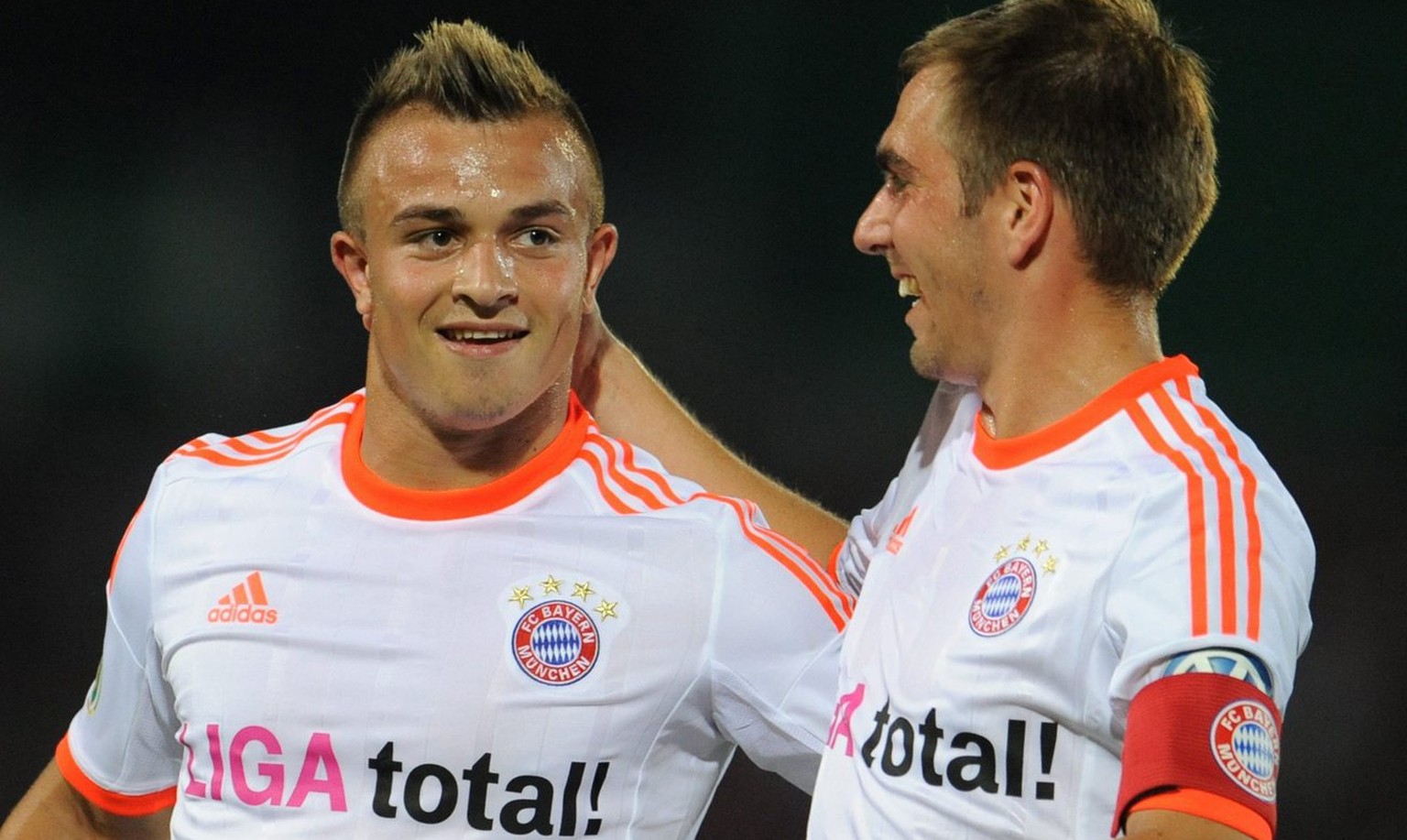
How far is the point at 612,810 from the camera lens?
2.35 meters

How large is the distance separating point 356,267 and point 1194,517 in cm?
124

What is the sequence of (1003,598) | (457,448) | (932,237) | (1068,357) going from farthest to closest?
(457,448)
(932,237)
(1068,357)
(1003,598)

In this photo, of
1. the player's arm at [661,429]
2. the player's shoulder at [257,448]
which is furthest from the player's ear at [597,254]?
the player's shoulder at [257,448]

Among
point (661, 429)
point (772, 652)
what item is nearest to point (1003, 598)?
point (772, 652)

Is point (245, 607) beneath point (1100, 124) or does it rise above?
beneath

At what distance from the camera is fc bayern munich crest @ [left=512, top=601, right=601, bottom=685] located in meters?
2.36

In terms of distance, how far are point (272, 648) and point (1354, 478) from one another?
108 inches

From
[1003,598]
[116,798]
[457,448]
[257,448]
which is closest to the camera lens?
[1003,598]

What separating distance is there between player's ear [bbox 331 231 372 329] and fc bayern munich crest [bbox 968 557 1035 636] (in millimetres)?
962

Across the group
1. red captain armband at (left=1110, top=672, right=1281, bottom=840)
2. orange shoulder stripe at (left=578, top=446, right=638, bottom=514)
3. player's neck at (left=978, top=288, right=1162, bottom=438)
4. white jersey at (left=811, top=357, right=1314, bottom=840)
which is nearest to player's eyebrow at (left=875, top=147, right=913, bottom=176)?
player's neck at (left=978, top=288, right=1162, bottom=438)

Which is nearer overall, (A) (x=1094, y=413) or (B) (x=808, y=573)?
(A) (x=1094, y=413)

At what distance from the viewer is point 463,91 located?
2.45 metres

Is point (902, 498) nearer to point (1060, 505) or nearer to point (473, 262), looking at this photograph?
point (1060, 505)

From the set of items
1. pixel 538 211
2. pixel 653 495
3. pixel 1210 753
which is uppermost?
pixel 538 211
